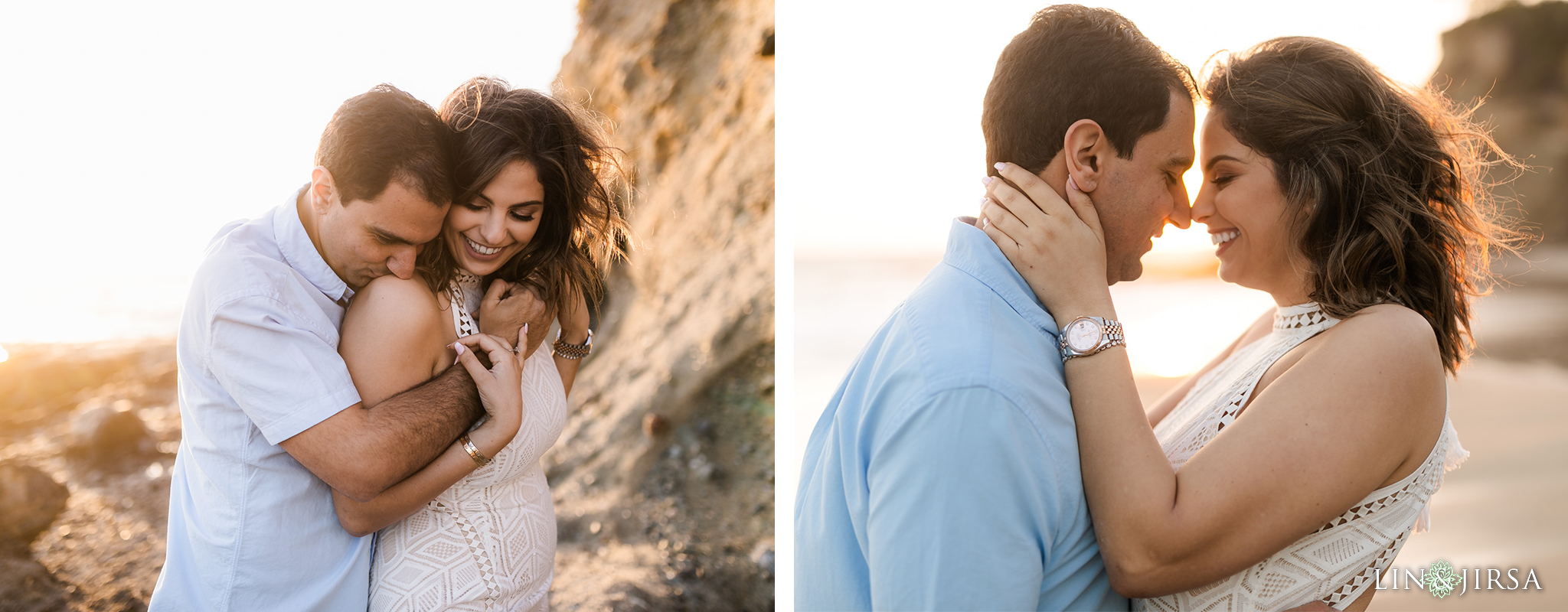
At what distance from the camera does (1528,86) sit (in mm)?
6262

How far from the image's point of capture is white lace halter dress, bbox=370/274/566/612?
173cm

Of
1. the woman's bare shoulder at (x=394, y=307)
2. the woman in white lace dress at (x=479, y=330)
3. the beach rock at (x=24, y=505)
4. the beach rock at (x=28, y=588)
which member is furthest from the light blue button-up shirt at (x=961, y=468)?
the beach rock at (x=24, y=505)

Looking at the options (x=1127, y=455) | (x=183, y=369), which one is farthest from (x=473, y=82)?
(x=1127, y=455)

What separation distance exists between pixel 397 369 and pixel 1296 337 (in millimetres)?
1855

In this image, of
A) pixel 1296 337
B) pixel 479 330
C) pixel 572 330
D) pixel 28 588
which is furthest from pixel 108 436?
pixel 1296 337

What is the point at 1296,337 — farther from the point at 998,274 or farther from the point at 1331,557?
the point at 998,274

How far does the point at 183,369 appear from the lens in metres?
1.61

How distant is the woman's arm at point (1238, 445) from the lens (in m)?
1.21

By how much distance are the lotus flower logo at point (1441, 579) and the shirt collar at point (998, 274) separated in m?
3.72

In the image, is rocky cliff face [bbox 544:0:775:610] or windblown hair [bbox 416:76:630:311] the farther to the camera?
rocky cliff face [bbox 544:0:775:610]

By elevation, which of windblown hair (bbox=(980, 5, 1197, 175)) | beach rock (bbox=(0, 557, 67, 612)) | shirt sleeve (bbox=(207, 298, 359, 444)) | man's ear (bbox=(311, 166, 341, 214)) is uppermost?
windblown hair (bbox=(980, 5, 1197, 175))

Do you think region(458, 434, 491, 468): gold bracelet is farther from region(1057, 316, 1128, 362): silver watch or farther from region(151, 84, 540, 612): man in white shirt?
region(1057, 316, 1128, 362): silver watch

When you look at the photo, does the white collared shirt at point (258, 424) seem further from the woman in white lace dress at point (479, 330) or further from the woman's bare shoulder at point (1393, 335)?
the woman's bare shoulder at point (1393, 335)
